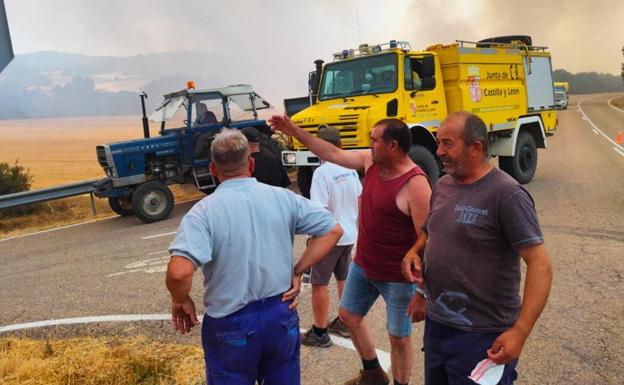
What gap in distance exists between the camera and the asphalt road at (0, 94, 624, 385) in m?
3.58

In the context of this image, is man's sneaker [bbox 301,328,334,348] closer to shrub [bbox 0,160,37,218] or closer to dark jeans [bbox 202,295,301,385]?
dark jeans [bbox 202,295,301,385]

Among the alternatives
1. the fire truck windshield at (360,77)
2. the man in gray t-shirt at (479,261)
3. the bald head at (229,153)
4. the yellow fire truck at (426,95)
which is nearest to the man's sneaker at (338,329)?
the man in gray t-shirt at (479,261)

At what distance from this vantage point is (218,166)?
7.60 feet

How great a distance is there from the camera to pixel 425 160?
851 centimetres

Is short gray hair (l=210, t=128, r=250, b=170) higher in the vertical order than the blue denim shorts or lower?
higher

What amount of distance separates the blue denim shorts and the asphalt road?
608 millimetres

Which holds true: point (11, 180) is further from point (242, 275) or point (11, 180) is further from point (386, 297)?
point (242, 275)

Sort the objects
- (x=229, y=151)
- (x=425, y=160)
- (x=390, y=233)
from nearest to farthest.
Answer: (x=229, y=151), (x=390, y=233), (x=425, y=160)

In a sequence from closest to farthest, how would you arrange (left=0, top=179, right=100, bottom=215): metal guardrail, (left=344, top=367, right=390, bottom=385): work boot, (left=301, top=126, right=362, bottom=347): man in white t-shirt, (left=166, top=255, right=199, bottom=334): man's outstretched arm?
(left=166, top=255, right=199, bottom=334): man's outstretched arm, (left=344, top=367, right=390, bottom=385): work boot, (left=301, top=126, right=362, bottom=347): man in white t-shirt, (left=0, top=179, right=100, bottom=215): metal guardrail

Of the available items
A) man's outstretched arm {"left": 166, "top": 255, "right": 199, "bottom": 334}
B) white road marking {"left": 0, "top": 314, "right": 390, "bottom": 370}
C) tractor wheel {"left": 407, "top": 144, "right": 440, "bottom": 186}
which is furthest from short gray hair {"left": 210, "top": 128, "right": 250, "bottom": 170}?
tractor wheel {"left": 407, "top": 144, "right": 440, "bottom": 186}

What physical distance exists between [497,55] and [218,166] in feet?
31.2

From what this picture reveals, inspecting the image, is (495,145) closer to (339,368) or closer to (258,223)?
(339,368)

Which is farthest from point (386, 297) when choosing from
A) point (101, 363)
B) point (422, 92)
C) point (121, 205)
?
point (121, 205)

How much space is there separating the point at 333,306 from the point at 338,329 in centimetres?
56
